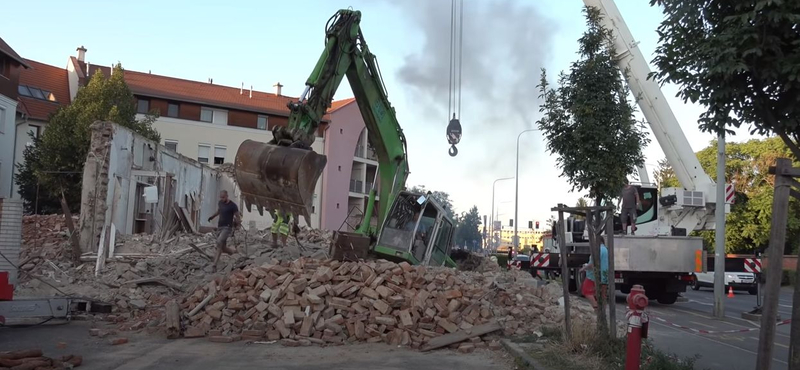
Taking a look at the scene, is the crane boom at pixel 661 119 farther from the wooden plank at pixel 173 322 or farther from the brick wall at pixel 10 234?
the brick wall at pixel 10 234

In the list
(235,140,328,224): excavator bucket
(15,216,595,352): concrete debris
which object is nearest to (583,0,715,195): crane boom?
(15,216,595,352): concrete debris

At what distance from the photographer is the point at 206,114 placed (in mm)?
48719

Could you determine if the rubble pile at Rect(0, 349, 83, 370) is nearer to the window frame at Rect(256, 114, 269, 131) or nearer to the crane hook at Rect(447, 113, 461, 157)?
the crane hook at Rect(447, 113, 461, 157)

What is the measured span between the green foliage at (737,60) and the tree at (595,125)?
3994 millimetres

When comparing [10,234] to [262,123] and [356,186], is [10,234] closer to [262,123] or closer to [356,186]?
[262,123]

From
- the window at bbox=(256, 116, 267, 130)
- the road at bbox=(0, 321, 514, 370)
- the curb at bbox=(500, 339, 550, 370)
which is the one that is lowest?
the road at bbox=(0, 321, 514, 370)

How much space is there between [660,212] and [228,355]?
13133 mm

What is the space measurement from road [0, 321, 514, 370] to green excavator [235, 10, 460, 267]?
2432 mm

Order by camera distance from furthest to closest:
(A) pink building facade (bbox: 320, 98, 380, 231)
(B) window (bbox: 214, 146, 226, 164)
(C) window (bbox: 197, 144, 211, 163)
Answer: (A) pink building facade (bbox: 320, 98, 380, 231) → (B) window (bbox: 214, 146, 226, 164) → (C) window (bbox: 197, 144, 211, 163)

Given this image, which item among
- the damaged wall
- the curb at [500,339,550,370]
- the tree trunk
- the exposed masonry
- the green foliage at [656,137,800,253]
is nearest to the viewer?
the curb at [500,339,550,370]

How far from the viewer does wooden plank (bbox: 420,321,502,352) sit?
9867mm

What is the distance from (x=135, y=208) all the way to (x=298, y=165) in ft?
39.4

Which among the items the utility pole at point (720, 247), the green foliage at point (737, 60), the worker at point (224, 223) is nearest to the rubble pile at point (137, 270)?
the worker at point (224, 223)

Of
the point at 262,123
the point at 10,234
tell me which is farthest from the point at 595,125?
the point at 262,123
